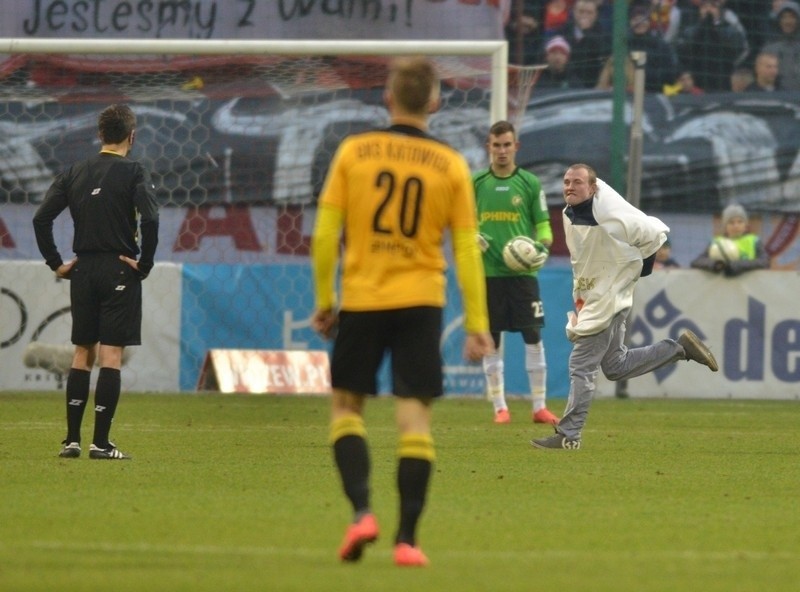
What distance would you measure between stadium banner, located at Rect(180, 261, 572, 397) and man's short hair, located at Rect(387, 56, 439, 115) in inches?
397

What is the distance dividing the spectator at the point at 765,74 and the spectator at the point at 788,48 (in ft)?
0.26

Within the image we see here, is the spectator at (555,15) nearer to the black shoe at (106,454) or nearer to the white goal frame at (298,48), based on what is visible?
the white goal frame at (298,48)


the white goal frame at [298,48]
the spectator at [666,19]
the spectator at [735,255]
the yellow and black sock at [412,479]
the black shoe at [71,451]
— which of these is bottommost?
the spectator at [735,255]

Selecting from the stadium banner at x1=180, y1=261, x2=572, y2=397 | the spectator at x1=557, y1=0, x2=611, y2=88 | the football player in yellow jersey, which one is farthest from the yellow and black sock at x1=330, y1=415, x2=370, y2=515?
the spectator at x1=557, y1=0, x2=611, y2=88

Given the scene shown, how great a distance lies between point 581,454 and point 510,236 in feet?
10.3

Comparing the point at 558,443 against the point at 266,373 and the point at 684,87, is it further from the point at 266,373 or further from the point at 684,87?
the point at 684,87

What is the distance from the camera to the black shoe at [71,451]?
9.45 m

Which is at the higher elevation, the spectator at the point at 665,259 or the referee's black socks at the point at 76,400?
the referee's black socks at the point at 76,400

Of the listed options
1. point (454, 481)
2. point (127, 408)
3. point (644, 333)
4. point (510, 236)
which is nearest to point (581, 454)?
point (454, 481)

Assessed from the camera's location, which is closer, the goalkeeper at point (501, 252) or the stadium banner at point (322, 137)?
the goalkeeper at point (501, 252)

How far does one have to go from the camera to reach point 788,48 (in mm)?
19938

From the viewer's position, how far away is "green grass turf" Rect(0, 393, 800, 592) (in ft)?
17.9

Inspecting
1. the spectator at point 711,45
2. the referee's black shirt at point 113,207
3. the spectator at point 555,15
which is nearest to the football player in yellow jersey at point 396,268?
the referee's black shirt at point 113,207

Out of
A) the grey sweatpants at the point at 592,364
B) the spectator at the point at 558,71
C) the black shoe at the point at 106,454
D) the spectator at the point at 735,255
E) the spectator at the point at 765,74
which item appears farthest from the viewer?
the spectator at the point at 765,74
